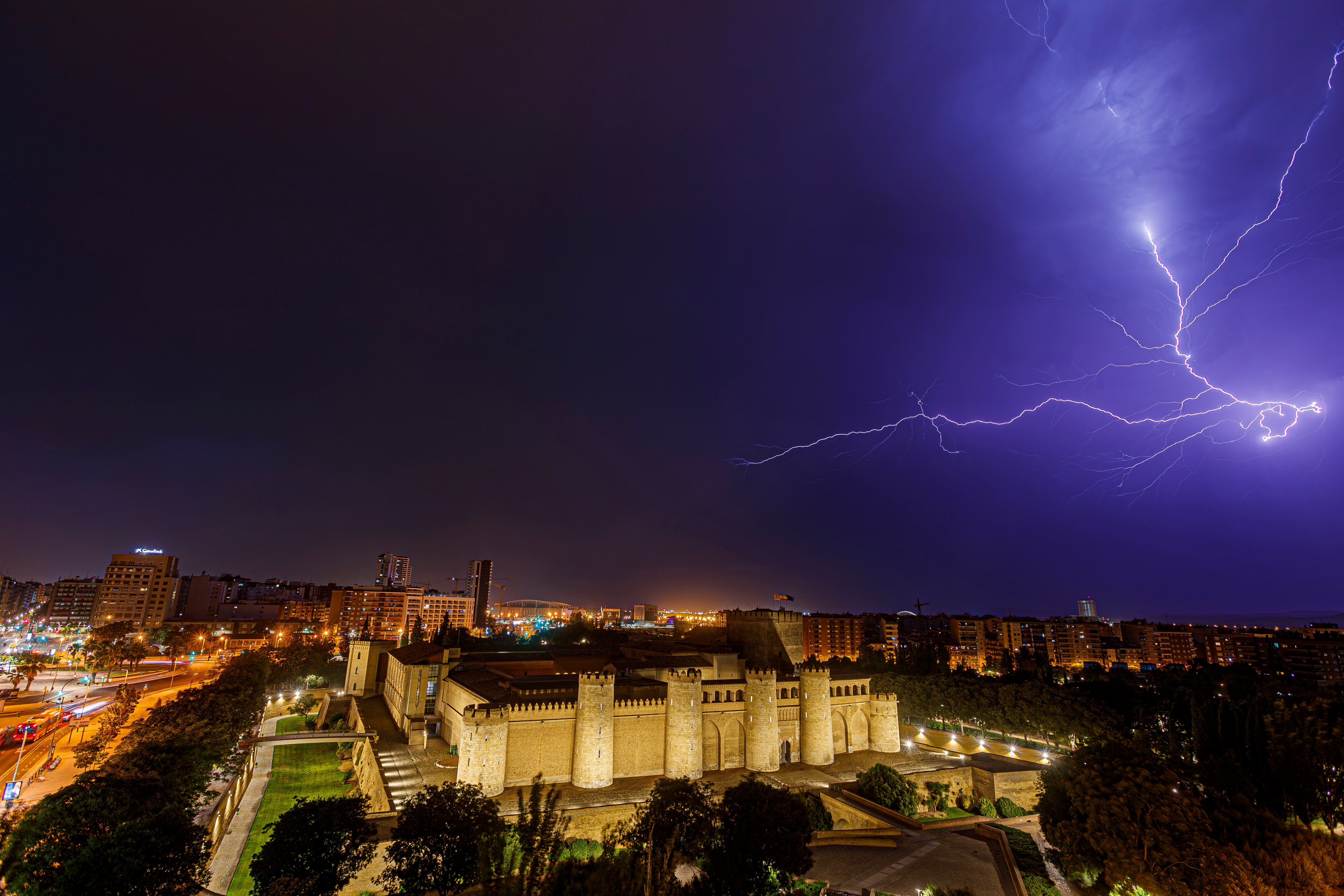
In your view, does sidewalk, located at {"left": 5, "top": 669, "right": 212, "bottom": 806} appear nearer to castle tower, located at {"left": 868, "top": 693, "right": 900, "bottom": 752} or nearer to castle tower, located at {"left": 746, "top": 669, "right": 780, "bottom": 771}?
castle tower, located at {"left": 746, "top": 669, "right": 780, "bottom": 771}

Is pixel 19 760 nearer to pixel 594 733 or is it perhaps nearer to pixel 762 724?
pixel 594 733

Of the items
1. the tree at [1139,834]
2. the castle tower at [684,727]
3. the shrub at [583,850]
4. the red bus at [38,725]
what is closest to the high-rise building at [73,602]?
the red bus at [38,725]

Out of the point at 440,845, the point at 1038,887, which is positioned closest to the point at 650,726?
the point at 440,845

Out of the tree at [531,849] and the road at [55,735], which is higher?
the tree at [531,849]

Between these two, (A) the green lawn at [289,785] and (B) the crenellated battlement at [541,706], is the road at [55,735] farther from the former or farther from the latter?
(B) the crenellated battlement at [541,706]

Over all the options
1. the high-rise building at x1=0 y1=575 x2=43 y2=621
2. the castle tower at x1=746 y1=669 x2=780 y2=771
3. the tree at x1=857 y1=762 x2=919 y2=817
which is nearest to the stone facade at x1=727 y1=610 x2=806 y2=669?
the castle tower at x1=746 y1=669 x2=780 y2=771
